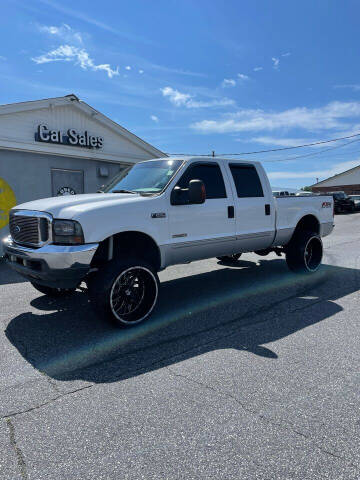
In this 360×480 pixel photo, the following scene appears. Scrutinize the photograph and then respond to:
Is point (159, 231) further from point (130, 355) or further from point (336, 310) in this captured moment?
point (336, 310)

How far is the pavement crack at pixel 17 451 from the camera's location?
2.00 m

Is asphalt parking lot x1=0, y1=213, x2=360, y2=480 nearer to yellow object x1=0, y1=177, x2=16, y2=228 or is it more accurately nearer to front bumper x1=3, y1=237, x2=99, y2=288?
front bumper x1=3, y1=237, x2=99, y2=288

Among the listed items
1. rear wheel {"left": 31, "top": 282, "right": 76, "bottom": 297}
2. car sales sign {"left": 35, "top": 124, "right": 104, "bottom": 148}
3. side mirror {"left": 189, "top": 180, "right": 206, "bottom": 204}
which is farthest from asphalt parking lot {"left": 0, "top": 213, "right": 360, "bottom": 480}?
car sales sign {"left": 35, "top": 124, "right": 104, "bottom": 148}

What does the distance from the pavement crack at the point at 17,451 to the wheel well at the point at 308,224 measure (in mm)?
5779

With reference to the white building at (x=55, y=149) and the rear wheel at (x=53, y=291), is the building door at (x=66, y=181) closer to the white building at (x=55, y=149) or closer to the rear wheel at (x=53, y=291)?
the white building at (x=55, y=149)

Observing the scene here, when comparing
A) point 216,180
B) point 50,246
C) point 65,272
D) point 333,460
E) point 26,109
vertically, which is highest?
point 26,109

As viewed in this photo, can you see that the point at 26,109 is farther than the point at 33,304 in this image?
Yes

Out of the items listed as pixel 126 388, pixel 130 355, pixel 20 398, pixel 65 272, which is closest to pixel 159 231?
pixel 65 272

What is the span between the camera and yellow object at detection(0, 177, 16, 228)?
10.2 metres

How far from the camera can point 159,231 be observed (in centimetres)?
450

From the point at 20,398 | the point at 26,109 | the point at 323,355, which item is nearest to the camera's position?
the point at 20,398

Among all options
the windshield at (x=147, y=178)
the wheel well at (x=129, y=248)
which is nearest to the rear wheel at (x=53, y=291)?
the wheel well at (x=129, y=248)

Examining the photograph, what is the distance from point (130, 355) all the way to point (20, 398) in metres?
1.03

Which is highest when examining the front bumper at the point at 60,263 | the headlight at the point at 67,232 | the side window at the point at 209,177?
the side window at the point at 209,177
